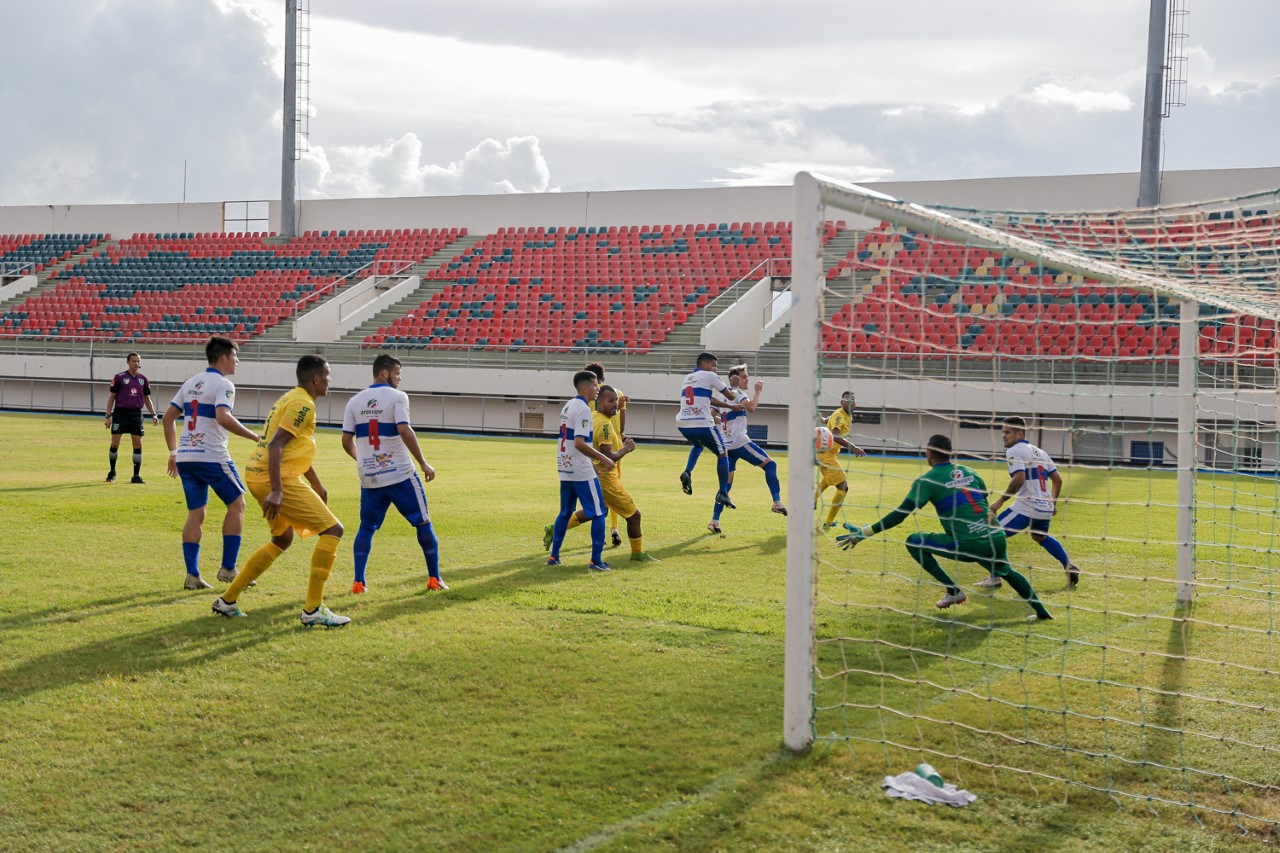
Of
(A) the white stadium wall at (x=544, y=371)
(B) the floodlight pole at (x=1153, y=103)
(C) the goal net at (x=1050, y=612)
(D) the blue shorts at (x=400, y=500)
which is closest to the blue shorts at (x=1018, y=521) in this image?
(C) the goal net at (x=1050, y=612)

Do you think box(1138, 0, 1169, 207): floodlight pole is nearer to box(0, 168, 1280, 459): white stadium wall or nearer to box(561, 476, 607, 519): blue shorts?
box(0, 168, 1280, 459): white stadium wall

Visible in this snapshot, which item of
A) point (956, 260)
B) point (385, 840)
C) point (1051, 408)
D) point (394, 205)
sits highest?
point (394, 205)

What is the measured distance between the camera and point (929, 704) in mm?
5766

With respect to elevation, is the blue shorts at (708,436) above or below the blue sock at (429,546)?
above

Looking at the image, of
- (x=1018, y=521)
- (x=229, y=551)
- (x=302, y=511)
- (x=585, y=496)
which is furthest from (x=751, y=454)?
(x=302, y=511)

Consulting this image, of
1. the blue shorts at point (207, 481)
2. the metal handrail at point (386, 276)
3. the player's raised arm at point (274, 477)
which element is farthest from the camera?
the metal handrail at point (386, 276)

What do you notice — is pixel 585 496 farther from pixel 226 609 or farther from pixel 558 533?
pixel 226 609

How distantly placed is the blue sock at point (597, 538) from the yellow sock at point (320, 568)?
2.67m

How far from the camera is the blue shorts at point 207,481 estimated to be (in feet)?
26.9

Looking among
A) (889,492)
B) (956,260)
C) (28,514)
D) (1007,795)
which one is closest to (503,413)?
(956,260)

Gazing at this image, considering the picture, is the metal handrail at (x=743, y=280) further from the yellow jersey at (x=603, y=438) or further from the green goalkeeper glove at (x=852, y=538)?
the green goalkeeper glove at (x=852, y=538)

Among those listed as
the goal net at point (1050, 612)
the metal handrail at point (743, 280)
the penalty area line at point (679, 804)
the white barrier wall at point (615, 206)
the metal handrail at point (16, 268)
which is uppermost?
the white barrier wall at point (615, 206)

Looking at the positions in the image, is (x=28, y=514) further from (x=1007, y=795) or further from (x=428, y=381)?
(x=428, y=381)

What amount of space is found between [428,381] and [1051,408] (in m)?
15.9
